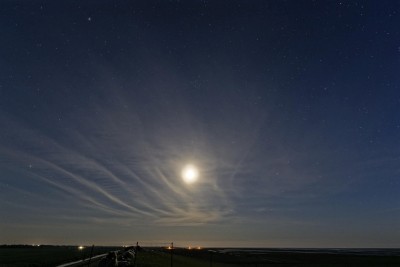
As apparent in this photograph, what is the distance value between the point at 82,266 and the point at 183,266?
17.1m

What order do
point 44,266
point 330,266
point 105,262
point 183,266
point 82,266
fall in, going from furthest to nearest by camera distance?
point 330,266 < point 183,266 < point 44,266 < point 82,266 < point 105,262

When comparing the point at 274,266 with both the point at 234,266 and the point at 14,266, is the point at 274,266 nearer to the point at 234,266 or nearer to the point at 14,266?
the point at 234,266

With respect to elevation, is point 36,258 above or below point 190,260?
above

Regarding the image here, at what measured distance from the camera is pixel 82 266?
1957 inches

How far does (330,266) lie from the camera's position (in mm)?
74688

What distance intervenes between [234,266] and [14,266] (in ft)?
137

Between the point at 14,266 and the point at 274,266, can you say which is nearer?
the point at 14,266

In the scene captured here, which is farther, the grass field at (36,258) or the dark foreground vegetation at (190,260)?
the dark foreground vegetation at (190,260)

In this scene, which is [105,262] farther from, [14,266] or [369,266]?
[369,266]

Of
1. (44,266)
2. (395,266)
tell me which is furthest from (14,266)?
(395,266)

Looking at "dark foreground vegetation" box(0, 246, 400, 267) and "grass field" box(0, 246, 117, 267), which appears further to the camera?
"dark foreground vegetation" box(0, 246, 400, 267)

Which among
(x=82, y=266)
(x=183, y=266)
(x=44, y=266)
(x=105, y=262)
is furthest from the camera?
(x=183, y=266)

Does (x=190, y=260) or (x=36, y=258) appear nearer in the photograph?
(x=36, y=258)

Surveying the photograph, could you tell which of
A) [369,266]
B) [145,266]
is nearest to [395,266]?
[369,266]
